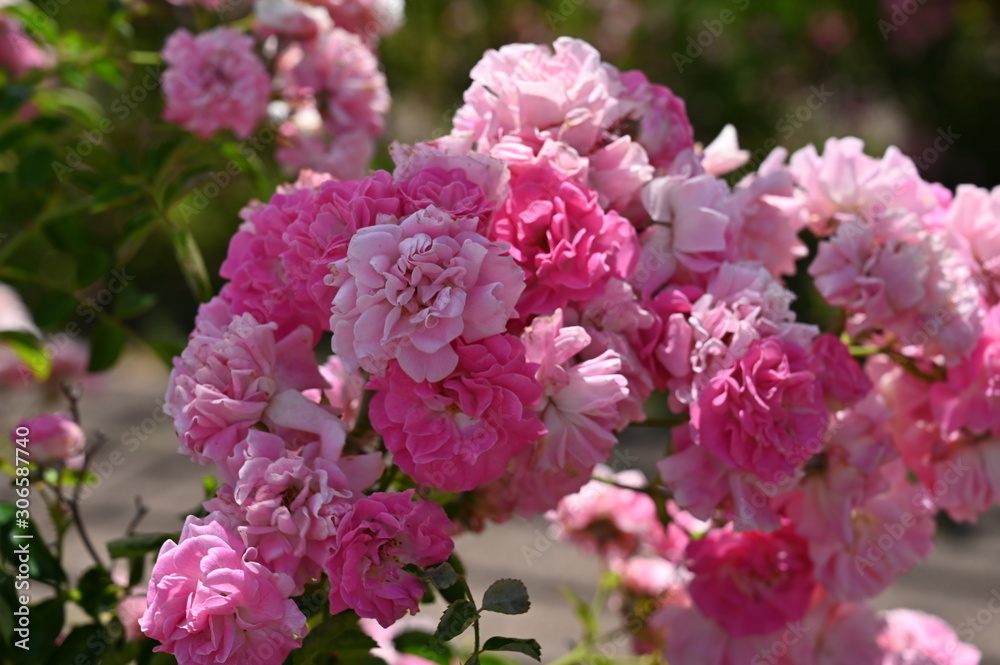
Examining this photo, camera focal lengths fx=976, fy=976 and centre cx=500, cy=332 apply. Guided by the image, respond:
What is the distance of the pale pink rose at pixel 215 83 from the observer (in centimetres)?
79

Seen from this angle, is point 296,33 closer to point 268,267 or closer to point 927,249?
point 268,267

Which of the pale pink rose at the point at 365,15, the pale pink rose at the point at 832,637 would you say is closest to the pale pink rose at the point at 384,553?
the pale pink rose at the point at 832,637

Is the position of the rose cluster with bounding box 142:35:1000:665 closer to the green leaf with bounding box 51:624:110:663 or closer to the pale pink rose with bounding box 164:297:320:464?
the pale pink rose with bounding box 164:297:320:464

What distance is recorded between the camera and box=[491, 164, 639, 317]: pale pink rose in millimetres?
475

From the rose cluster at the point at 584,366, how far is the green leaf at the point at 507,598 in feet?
0.12

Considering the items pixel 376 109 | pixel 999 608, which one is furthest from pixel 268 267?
pixel 999 608

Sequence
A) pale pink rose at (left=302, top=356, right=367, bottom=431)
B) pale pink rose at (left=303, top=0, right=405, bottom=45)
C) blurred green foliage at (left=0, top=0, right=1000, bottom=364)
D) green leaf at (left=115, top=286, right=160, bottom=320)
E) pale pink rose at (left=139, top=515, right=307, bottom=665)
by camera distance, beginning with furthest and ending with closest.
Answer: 1. blurred green foliage at (left=0, top=0, right=1000, bottom=364)
2. pale pink rose at (left=303, top=0, right=405, bottom=45)
3. green leaf at (left=115, top=286, right=160, bottom=320)
4. pale pink rose at (left=302, top=356, right=367, bottom=431)
5. pale pink rose at (left=139, top=515, right=307, bottom=665)

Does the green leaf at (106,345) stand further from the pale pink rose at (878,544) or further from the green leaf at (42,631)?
the pale pink rose at (878,544)

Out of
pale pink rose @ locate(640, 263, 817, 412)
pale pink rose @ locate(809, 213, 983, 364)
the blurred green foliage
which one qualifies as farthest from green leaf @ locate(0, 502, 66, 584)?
the blurred green foliage

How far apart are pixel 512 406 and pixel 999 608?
1925mm

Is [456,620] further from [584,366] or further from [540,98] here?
[540,98]

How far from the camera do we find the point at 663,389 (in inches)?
21.2

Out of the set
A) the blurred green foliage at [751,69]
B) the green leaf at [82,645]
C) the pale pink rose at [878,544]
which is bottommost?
the blurred green foliage at [751,69]

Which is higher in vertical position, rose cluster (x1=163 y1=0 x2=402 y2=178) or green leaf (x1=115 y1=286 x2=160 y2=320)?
rose cluster (x1=163 y1=0 x2=402 y2=178)
